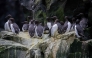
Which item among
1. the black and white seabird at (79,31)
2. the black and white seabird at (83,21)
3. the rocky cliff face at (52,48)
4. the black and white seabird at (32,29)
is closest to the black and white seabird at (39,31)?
the black and white seabird at (32,29)

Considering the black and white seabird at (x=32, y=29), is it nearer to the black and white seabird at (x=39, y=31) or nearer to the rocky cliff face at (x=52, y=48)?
the black and white seabird at (x=39, y=31)

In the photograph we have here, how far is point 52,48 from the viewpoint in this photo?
43.5 ft

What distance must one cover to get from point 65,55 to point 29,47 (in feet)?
6.15

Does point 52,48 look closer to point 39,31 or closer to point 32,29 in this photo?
point 39,31

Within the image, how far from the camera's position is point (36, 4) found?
19578 mm

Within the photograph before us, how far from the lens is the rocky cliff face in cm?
1323

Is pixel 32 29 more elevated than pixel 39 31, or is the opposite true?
pixel 32 29

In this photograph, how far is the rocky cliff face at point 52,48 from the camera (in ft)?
43.4

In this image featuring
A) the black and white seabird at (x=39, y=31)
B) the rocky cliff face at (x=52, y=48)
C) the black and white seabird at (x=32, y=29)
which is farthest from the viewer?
the black and white seabird at (x=32, y=29)

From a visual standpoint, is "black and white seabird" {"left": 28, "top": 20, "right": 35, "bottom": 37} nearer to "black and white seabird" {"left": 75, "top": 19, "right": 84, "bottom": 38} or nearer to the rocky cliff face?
the rocky cliff face

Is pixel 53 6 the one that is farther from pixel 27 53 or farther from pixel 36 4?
pixel 27 53

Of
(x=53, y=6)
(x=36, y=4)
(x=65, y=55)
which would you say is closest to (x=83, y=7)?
(x=53, y=6)

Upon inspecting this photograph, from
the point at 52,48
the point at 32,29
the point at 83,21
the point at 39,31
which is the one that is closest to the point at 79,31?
the point at 52,48

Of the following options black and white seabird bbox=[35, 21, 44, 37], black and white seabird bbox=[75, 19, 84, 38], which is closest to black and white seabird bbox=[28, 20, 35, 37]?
black and white seabird bbox=[35, 21, 44, 37]
